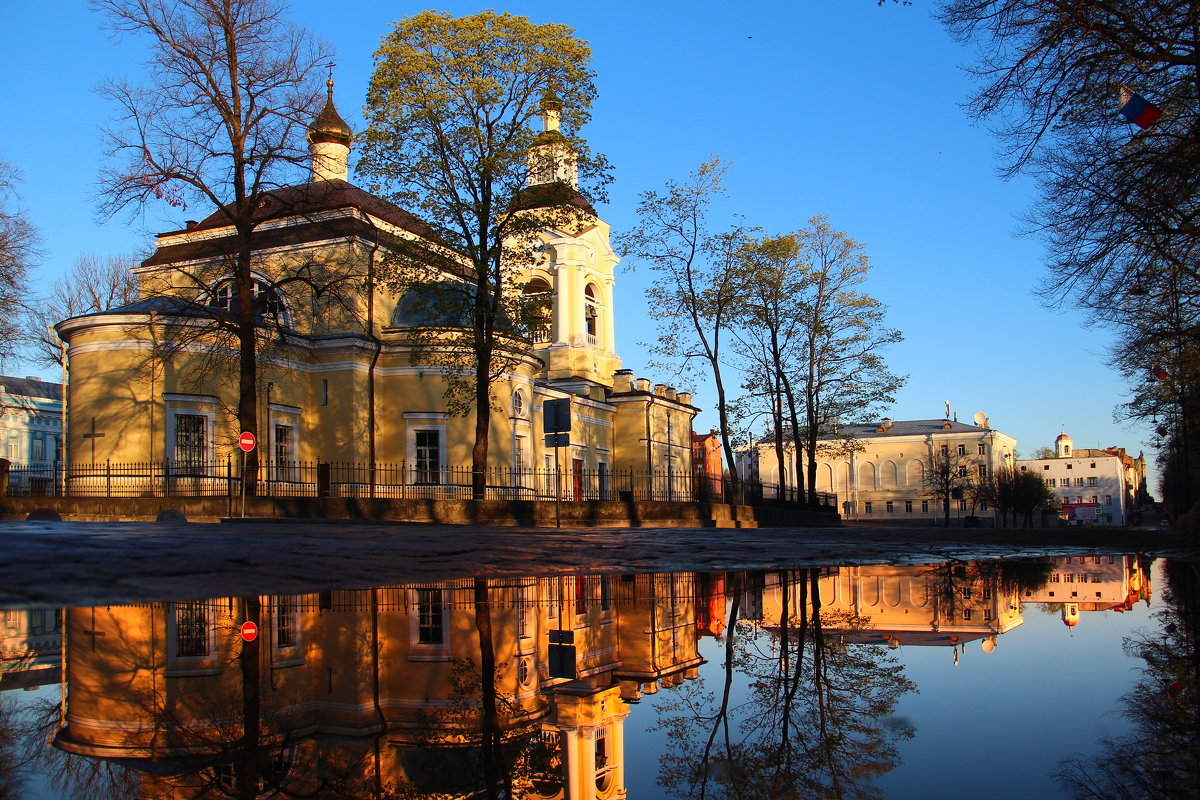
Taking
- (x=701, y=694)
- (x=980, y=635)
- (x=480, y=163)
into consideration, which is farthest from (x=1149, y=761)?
(x=480, y=163)

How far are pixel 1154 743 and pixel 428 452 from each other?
3090cm

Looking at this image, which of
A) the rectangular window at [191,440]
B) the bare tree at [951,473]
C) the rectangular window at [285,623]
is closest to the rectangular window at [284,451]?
the rectangular window at [191,440]

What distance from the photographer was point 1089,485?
11338 cm

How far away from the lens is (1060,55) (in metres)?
13.3

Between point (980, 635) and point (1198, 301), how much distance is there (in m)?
23.0

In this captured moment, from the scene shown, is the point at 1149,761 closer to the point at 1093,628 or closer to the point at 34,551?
the point at 1093,628

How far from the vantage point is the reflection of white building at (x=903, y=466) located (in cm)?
8962

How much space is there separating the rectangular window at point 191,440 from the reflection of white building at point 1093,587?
2481 cm

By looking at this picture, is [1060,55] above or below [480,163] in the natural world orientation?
below

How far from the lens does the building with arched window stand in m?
26.4

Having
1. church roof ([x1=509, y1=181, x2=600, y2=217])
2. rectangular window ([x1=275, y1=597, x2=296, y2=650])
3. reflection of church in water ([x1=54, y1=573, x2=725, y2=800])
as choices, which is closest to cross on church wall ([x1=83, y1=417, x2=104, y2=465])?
church roof ([x1=509, y1=181, x2=600, y2=217])

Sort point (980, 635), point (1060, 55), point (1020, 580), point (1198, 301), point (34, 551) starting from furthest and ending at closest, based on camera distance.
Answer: point (1198, 301) < point (1060, 55) < point (1020, 580) < point (34, 551) < point (980, 635)

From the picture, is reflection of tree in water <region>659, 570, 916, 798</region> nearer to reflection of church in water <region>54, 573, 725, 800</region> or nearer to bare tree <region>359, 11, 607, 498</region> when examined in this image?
reflection of church in water <region>54, 573, 725, 800</region>

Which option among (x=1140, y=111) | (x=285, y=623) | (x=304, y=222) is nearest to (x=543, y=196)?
(x=304, y=222)
